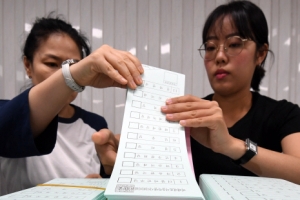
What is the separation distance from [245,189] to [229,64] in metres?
0.52

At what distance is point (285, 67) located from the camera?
1373 millimetres

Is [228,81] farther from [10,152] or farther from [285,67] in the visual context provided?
[285,67]

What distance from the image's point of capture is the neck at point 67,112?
1024 mm

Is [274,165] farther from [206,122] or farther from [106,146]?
[106,146]

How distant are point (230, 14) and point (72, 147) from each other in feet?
2.59

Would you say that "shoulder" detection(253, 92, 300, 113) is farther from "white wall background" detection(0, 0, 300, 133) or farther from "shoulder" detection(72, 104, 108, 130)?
"shoulder" detection(72, 104, 108, 130)

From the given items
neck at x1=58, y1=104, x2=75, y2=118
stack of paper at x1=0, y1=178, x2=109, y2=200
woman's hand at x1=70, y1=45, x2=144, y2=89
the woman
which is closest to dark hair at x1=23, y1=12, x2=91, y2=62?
the woman

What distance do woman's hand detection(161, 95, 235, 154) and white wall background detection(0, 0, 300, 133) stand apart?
83cm

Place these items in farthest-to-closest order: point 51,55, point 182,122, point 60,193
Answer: point 51,55
point 182,122
point 60,193

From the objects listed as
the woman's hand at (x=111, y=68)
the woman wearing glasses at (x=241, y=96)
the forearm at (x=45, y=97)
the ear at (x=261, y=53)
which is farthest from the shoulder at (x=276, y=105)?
the forearm at (x=45, y=97)

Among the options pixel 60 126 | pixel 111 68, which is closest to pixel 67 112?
pixel 60 126

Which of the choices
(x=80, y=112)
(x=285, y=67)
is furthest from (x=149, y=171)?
(x=285, y=67)

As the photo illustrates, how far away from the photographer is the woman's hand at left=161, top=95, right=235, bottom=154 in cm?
51

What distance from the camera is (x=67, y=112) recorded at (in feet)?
3.42
